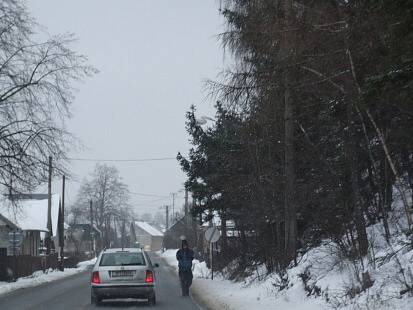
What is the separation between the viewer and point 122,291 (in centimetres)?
1769

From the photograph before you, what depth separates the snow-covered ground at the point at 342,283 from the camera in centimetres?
1052

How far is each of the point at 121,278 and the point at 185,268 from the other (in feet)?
13.8

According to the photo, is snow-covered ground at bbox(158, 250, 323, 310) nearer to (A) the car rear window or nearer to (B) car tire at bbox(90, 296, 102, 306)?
(A) the car rear window

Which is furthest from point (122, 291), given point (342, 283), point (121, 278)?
point (342, 283)

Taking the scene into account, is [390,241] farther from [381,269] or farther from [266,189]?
[266,189]

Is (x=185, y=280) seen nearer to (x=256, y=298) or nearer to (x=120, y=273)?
(x=120, y=273)

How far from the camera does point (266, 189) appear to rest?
19.8 metres

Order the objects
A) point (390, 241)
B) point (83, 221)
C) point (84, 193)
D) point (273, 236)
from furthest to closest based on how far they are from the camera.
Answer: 1. point (83, 221)
2. point (84, 193)
3. point (273, 236)
4. point (390, 241)

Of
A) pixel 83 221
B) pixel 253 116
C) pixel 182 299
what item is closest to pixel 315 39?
pixel 253 116

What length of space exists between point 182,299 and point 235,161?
501 cm

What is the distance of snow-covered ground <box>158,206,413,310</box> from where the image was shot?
10518mm

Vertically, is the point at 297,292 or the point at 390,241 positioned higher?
the point at 390,241

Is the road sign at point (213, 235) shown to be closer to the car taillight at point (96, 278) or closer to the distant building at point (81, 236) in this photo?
the car taillight at point (96, 278)

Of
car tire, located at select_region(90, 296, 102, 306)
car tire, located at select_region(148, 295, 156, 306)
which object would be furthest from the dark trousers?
car tire, located at select_region(90, 296, 102, 306)
